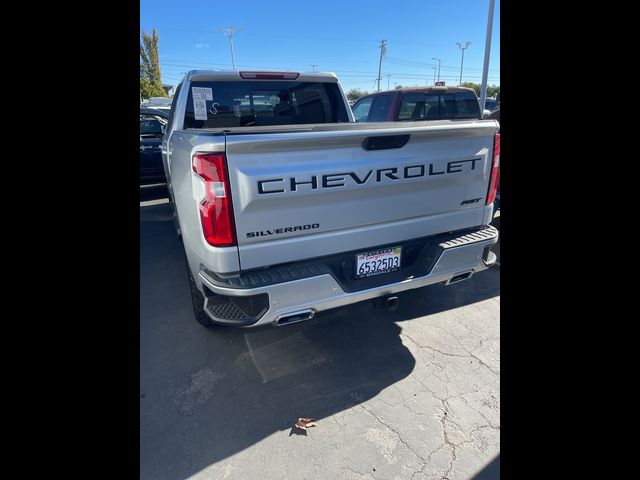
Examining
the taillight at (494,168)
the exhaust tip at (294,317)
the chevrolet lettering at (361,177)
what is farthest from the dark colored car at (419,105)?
the exhaust tip at (294,317)

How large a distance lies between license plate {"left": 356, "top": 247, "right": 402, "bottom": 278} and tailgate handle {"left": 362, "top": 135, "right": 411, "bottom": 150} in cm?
72

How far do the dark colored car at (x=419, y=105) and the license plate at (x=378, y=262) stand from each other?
4978mm

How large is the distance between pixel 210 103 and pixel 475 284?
146 inches

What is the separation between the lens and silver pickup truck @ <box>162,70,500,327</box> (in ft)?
6.51

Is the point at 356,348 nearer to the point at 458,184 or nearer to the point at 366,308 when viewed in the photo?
the point at 366,308

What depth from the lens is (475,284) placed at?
412 centimetres

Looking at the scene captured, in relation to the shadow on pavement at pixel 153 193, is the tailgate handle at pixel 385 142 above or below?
above

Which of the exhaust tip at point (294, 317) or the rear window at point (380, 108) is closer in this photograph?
the exhaust tip at point (294, 317)

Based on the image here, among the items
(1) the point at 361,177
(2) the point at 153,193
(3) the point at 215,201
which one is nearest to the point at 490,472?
(1) the point at 361,177

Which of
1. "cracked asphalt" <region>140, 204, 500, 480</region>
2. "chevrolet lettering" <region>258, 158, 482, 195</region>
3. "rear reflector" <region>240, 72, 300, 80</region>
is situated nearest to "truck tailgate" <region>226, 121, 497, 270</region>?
"chevrolet lettering" <region>258, 158, 482, 195</region>

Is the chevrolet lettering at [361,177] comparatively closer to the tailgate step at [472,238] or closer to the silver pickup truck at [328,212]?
the silver pickup truck at [328,212]

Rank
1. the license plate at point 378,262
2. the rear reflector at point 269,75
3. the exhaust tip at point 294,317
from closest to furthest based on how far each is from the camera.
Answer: the exhaust tip at point 294,317, the license plate at point 378,262, the rear reflector at point 269,75

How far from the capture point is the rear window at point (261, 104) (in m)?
3.82
